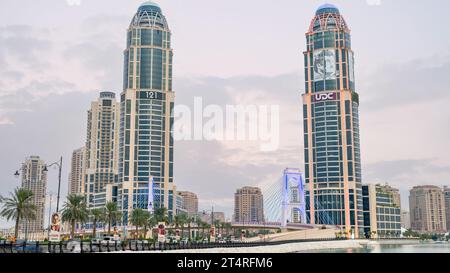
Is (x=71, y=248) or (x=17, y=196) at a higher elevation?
(x=17, y=196)

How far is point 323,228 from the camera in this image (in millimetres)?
195125
